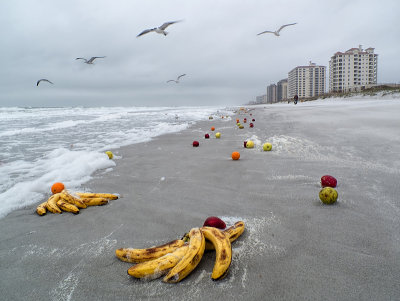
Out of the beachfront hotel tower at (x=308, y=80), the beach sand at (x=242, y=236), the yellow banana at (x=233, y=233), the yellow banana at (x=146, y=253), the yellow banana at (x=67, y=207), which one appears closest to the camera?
the beach sand at (x=242, y=236)

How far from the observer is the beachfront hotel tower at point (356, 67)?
3455 inches

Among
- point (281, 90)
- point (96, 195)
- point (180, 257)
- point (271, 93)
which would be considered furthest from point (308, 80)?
point (180, 257)

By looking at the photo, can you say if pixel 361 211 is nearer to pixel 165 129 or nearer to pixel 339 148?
pixel 339 148

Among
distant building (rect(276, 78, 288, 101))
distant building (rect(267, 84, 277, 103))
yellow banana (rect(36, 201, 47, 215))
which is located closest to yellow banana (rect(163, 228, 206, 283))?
yellow banana (rect(36, 201, 47, 215))

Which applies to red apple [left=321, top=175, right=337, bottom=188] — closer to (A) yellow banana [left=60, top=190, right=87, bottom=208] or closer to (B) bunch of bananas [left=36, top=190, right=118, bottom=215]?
(B) bunch of bananas [left=36, top=190, right=118, bottom=215]

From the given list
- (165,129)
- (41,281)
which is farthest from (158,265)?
(165,129)

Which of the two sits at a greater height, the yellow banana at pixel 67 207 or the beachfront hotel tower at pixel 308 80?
the beachfront hotel tower at pixel 308 80

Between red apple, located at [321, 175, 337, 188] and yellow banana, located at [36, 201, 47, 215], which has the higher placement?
red apple, located at [321, 175, 337, 188]

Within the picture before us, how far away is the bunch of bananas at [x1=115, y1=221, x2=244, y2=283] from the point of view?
1.93 metres

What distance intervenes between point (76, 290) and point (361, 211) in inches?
132

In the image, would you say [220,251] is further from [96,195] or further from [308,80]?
[308,80]

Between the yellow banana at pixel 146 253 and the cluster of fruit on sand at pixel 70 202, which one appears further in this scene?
the cluster of fruit on sand at pixel 70 202

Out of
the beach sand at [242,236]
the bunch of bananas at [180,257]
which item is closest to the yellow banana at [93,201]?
the beach sand at [242,236]

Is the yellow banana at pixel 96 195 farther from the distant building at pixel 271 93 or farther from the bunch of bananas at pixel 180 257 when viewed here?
the distant building at pixel 271 93
